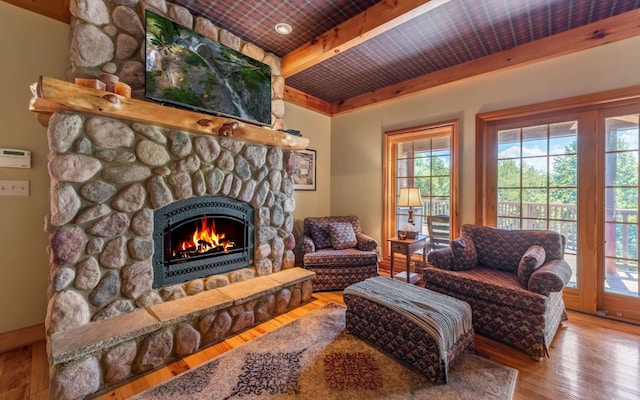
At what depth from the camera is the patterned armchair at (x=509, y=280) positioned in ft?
6.61

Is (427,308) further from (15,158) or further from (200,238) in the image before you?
(15,158)

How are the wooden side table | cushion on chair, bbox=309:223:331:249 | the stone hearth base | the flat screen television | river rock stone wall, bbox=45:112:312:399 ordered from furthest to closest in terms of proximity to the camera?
1. cushion on chair, bbox=309:223:331:249
2. the wooden side table
3. the flat screen television
4. river rock stone wall, bbox=45:112:312:399
5. the stone hearth base

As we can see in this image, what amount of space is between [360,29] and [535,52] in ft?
6.57

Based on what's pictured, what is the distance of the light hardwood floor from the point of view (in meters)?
1.63

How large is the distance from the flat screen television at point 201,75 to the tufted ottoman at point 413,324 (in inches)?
82.7

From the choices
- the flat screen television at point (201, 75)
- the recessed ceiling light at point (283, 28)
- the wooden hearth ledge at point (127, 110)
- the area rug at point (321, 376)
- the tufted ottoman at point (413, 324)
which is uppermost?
the recessed ceiling light at point (283, 28)

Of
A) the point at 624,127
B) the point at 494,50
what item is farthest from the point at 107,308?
the point at 624,127

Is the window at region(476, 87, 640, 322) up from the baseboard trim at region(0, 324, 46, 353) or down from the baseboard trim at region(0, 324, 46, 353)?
up

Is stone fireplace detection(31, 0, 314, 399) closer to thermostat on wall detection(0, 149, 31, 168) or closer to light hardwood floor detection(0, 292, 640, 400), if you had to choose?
light hardwood floor detection(0, 292, 640, 400)

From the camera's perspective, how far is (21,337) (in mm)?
2080

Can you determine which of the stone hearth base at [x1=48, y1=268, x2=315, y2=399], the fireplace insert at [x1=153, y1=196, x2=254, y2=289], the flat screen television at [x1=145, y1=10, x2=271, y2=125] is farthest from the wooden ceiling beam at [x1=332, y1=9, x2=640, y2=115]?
the stone hearth base at [x1=48, y1=268, x2=315, y2=399]

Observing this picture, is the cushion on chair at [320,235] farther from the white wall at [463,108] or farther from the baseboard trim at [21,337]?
the baseboard trim at [21,337]

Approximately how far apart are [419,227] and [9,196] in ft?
14.2

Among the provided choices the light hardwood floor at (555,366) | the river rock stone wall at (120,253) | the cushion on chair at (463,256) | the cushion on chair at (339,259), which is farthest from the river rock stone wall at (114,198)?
the cushion on chair at (463,256)
